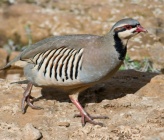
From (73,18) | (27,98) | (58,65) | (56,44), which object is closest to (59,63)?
(58,65)

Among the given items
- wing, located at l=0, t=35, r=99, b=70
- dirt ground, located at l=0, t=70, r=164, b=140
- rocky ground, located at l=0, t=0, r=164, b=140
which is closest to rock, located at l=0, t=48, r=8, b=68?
rocky ground, located at l=0, t=0, r=164, b=140

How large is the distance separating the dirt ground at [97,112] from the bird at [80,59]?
0.14 m

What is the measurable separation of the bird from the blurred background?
3.34 meters

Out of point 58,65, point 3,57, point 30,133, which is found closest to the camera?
point 30,133

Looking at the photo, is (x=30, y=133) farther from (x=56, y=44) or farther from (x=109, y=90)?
(x=109, y=90)

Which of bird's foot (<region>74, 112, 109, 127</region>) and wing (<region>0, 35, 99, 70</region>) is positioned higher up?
wing (<region>0, 35, 99, 70</region>)

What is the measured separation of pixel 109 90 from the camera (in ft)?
18.0

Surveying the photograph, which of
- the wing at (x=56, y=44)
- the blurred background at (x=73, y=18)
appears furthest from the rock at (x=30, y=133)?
the blurred background at (x=73, y=18)

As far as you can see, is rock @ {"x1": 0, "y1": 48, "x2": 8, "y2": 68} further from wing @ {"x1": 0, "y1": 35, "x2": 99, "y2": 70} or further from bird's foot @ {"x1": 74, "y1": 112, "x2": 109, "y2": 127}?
bird's foot @ {"x1": 74, "y1": 112, "x2": 109, "y2": 127}

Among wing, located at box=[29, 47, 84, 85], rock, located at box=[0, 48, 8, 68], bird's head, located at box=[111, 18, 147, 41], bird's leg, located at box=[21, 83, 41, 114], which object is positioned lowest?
rock, located at box=[0, 48, 8, 68]

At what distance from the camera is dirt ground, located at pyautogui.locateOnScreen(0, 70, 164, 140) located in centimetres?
459

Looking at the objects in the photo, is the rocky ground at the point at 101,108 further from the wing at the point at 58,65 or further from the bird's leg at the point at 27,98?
the wing at the point at 58,65

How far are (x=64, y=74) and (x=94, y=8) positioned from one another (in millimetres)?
5282

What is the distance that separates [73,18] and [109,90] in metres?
4.24
